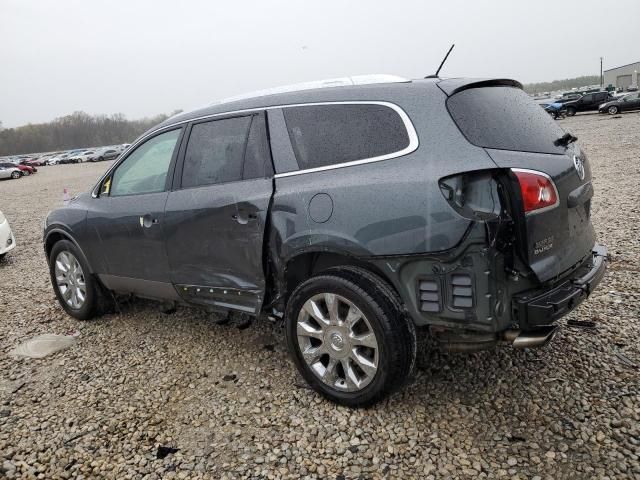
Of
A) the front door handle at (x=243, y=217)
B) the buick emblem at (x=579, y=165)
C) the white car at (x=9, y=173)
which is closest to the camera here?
the buick emblem at (x=579, y=165)

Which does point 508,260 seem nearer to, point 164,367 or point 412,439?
point 412,439

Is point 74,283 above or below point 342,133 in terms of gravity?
below

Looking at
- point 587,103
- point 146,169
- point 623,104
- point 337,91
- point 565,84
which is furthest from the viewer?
point 565,84

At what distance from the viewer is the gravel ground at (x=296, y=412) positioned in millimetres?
2416

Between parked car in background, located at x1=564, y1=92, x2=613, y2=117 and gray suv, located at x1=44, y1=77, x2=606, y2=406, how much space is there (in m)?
35.4

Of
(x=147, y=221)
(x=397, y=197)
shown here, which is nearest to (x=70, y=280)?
(x=147, y=221)

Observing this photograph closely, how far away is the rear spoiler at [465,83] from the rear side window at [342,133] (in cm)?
31

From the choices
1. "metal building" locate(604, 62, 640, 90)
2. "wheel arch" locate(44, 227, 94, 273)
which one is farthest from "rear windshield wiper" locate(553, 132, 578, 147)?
"metal building" locate(604, 62, 640, 90)

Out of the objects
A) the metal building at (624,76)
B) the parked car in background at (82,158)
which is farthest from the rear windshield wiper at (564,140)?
the metal building at (624,76)

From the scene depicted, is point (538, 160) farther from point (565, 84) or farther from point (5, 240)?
point (565, 84)

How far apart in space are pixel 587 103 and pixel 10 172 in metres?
40.5

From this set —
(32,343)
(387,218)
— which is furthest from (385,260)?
(32,343)

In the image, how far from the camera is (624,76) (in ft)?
236

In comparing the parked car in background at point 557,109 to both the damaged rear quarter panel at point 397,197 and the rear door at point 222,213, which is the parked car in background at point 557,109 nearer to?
the rear door at point 222,213
